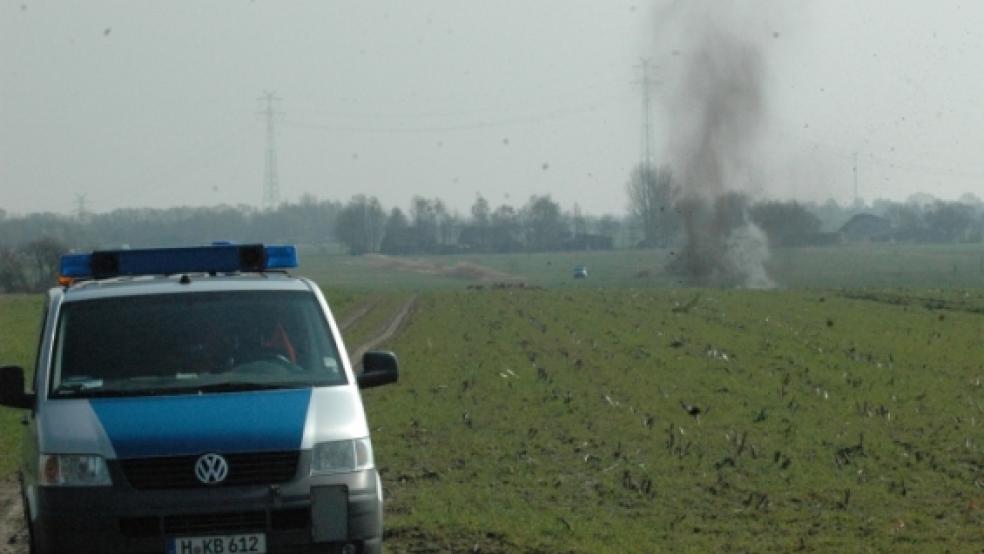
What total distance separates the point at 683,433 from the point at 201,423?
9966 millimetres

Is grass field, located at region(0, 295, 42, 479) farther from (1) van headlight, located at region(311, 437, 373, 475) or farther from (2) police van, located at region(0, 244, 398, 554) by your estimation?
(1) van headlight, located at region(311, 437, 373, 475)

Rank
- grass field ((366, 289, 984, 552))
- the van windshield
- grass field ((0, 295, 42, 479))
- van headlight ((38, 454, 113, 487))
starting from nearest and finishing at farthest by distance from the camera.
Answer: van headlight ((38, 454, 113, 487)), the van windshield, grass field ((366, 289, 984, 552)), grass field ((0, 295, 42, 479))

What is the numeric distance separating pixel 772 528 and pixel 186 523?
17.0 ft

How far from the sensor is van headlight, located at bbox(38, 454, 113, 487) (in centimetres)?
903

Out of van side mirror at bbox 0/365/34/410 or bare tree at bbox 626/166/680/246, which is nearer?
van side mirror at bbox 0/365/34/410

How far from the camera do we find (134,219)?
11206 centimetres

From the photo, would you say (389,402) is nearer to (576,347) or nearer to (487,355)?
(487,355)

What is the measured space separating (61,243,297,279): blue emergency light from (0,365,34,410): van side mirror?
1.21 meters

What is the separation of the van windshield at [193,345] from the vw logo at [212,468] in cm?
79

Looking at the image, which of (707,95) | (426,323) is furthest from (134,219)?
(426,323)

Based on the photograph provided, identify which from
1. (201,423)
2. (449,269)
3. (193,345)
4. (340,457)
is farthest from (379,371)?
(449,269)

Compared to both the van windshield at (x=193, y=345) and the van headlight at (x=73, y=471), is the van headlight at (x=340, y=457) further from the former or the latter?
the van headlight at (x=73, y=471)

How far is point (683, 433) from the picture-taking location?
18.5 meters

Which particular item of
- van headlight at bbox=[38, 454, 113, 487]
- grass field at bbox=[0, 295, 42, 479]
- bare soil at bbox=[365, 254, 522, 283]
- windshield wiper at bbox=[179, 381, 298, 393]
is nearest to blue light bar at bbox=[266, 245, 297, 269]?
windshield wiper at bbox=[179, 381, 298, 393]
